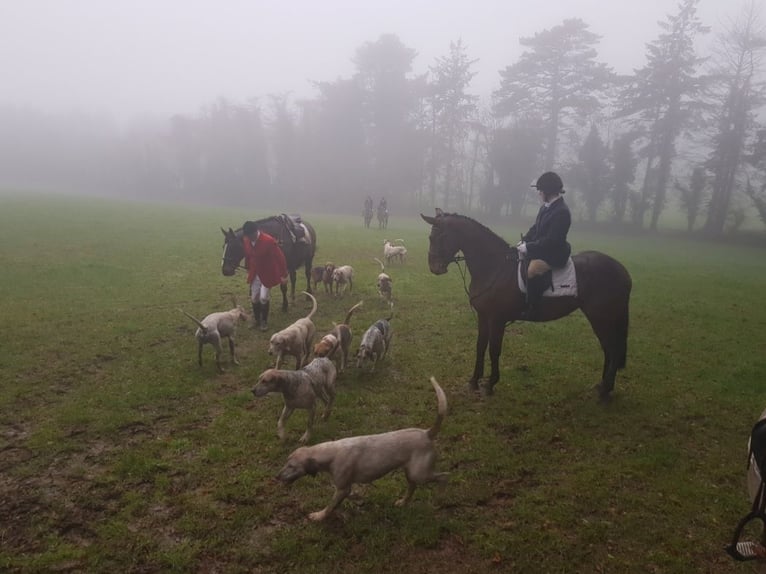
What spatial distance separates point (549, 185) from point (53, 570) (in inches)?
319

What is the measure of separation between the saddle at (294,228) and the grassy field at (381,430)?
88.2 inches

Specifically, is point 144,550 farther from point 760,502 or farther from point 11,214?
point 11,214

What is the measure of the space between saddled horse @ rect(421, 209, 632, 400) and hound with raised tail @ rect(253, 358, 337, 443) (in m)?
2.84

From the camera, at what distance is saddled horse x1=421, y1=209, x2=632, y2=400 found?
8016mm

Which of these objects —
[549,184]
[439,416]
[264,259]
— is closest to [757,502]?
[439,416]

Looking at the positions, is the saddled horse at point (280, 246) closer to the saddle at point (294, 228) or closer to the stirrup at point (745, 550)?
the saddle at point (294, 228)

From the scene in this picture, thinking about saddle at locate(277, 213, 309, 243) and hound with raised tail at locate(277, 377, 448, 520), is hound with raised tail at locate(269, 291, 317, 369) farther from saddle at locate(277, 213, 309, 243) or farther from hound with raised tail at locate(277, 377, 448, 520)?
saddle at locate(277, 213, 309, 243)

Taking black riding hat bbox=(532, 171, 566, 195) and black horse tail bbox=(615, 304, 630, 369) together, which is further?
black horse tail bbox=(615, 304, 630, 369)

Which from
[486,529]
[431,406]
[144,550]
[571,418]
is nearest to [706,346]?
[571,418]

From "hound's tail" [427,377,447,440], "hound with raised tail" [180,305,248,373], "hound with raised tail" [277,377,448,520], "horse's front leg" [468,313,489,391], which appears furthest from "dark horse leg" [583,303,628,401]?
"hound with raised tail" [180,305,248,373]

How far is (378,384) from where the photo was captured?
8758 mm

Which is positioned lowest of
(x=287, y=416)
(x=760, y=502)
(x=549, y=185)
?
(x=287, y=416)

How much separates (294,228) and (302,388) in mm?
8101

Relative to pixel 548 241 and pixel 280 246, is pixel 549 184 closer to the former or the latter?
pixel 548 241
